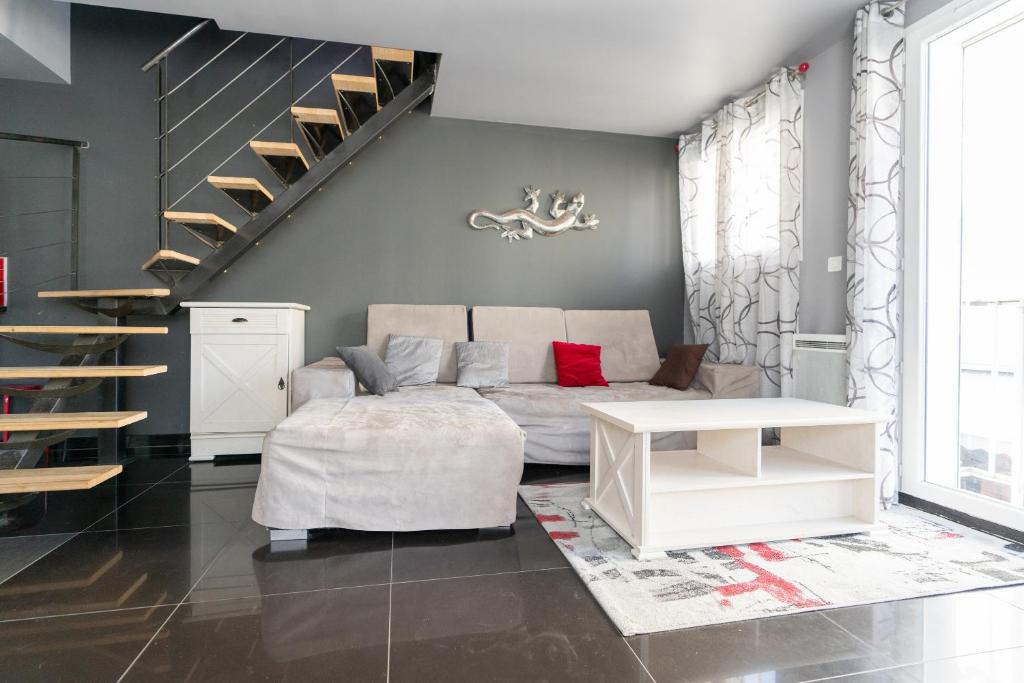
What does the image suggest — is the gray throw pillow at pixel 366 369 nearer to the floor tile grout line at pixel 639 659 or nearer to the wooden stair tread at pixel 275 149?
the wooden stair tread at pixel 275 149

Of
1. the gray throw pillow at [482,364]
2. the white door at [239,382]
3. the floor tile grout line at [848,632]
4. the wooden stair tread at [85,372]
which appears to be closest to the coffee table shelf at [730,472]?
the floor tile grout line at [848,632]

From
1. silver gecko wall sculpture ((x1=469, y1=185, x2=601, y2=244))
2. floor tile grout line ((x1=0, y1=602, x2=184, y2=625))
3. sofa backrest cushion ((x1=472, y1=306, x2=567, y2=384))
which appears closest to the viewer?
floor tile grout line ((x1=0, y1=602, x2=184, y2=625))

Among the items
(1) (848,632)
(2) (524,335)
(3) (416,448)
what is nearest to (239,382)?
(3) (416,448)

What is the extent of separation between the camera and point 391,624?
1523mm

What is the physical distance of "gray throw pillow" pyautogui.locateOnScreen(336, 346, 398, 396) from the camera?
3.09 m

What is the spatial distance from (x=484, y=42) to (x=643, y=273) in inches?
92.2

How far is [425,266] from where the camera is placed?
4184mm

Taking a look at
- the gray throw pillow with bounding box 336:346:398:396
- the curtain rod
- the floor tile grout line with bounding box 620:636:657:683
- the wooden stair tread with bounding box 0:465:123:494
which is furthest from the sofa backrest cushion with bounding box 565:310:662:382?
the wooden stair tread with bounding box 0:465:123:494

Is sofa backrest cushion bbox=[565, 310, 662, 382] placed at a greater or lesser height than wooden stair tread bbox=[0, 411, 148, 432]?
greater

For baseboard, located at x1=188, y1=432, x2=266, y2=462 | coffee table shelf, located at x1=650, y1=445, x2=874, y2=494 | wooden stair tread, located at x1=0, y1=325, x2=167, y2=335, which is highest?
wooden stair tread, located at x1=0, y1=325, x2=167, y2=335

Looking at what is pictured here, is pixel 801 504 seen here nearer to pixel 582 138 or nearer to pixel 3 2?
pixel 582 138

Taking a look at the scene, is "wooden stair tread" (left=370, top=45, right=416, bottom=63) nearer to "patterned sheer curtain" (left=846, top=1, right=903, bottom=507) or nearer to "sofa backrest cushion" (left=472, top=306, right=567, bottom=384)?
"sofa backrest cushion" (left=472, top=306, right=567, bottom=384)

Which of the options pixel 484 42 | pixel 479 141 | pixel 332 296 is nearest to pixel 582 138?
pixel 479 141

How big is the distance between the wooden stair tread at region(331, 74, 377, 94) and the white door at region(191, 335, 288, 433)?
5.54 feet
